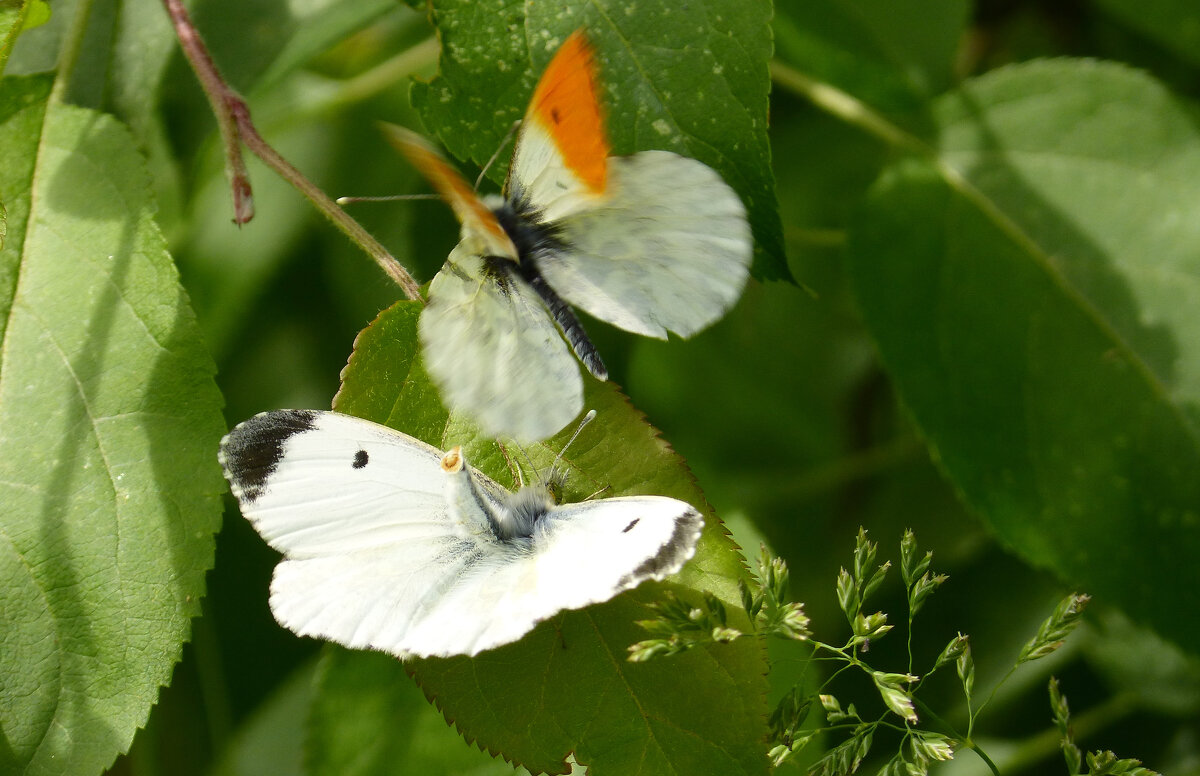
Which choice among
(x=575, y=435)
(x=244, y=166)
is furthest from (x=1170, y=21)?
(x=244, y=166)

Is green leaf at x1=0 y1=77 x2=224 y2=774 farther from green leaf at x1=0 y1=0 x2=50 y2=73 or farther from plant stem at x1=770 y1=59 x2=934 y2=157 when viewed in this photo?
plant stem at x1=770 y1=59 x2=934 y2=157

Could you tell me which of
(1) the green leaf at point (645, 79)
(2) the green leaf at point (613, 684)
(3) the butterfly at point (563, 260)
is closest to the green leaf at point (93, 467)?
(2) the green leaf at point (613, 684)

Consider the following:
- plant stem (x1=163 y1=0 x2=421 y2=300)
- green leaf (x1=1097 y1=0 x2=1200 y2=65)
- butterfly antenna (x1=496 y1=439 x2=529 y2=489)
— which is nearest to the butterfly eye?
butterfly antenna (x1=496 y1=439 x2=529 y2=489)

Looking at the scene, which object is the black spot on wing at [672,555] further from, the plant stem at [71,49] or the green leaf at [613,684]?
the plant stem at [71,49]

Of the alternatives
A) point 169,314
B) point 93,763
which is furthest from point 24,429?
point 93,763

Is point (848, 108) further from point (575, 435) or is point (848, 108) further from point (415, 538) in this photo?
point (415, 538)

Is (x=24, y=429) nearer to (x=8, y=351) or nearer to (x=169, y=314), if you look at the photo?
(x=8, y=351)
